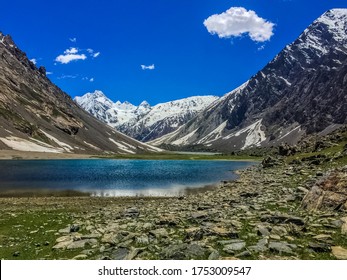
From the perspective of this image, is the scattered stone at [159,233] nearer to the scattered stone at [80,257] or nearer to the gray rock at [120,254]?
the gray rock at [120,254]

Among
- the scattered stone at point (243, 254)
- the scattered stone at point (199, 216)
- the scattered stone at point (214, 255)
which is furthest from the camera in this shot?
the scattered stone at point (199, 216)

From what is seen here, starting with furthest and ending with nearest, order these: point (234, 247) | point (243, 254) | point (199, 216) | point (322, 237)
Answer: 1. point (199, 216)
2. point (322, 237)
3. point (234, 247)
4. point (243, 254)

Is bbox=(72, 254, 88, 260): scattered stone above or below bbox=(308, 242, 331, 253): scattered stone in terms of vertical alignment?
below

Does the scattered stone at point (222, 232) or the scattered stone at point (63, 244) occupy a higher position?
the scattered stone at point (222, 232)

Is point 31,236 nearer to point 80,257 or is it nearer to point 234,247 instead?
point 80,257

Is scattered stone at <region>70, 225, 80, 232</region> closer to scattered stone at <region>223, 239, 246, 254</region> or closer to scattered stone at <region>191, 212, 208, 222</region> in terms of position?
scattered stone at <region>191, 212, 208, 222</region>

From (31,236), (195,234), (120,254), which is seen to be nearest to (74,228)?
(31,236)

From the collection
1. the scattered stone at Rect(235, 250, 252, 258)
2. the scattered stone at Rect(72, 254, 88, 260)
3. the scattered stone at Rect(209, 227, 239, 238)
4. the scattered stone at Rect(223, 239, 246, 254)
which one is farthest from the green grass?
the scattered stone at Rect(235, 250, 252, 258)

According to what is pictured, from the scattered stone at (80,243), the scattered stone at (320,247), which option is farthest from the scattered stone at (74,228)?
the scattered stone at (320,247)

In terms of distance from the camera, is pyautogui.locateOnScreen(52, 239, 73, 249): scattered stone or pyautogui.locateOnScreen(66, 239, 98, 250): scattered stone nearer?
pyautogui.locateOnScreen(66, 239, 98, 250): scattered stone
